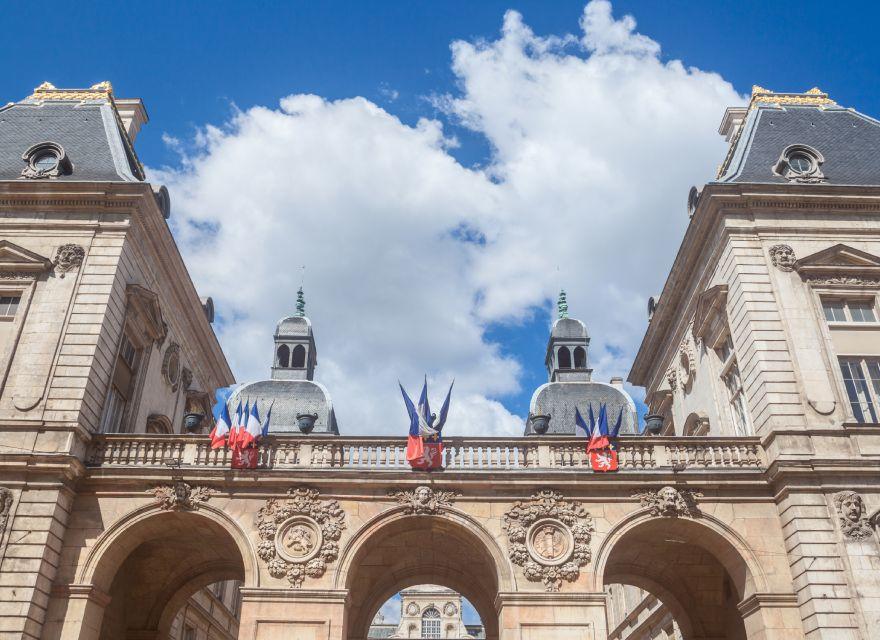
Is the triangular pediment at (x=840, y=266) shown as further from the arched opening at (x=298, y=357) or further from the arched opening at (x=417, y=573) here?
the arched opening at (x=298, y=357)

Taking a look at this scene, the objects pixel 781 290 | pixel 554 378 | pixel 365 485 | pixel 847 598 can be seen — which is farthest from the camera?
pixel 554 378

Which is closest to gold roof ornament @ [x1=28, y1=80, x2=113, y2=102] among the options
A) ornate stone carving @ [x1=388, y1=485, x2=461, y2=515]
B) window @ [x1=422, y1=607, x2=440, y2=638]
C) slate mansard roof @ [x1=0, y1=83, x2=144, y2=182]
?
slate mansard roof @ [x1=0, y1=83, x2=144, y2=182]

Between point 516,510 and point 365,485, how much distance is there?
364 cm

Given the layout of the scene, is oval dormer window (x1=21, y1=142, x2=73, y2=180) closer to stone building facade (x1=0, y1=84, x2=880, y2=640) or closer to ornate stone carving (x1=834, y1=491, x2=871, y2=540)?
stone building facade (x1=0, y1=84, x2=880, y2=640)

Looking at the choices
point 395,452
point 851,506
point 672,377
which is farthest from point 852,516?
point 672,377

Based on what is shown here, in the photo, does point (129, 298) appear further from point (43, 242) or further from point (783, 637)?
point (783, 637)

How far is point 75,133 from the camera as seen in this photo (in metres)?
24.5

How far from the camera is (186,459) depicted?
18.9 m

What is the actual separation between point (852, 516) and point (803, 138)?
12.9 metres

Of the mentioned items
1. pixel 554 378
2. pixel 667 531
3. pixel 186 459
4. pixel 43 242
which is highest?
pixel 554 378

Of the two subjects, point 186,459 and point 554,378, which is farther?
point 554,378

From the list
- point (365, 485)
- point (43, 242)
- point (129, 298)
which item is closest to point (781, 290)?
point (365, 485)

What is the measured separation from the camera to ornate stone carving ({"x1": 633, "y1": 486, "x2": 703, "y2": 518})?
1773 cm

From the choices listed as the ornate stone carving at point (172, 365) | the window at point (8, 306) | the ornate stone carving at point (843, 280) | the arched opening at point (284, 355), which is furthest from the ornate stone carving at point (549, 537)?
the arched opening at point (284, 355)
